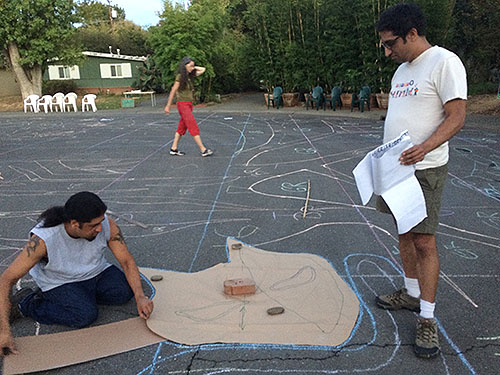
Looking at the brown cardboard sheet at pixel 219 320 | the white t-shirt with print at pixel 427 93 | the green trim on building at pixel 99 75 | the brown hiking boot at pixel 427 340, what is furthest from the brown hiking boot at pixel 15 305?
the green trim on building at pixel 99 75

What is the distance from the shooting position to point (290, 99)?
16031 mm

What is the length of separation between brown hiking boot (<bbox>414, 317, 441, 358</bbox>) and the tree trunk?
20.5m

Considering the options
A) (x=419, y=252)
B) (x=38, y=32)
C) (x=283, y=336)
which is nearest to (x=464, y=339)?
(x=419, y=252)

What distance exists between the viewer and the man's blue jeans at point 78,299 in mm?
2523

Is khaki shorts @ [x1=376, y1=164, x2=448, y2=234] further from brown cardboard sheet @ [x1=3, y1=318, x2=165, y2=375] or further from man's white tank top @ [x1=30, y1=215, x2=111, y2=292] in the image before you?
man's white tank top @ [x1=30, y1=215, x2=111, y2=292]

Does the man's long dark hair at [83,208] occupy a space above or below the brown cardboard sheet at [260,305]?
above

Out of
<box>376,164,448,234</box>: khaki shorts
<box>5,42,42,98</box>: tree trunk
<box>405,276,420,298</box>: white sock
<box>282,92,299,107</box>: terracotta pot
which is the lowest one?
<box>405,276,420,298</box>: white sock

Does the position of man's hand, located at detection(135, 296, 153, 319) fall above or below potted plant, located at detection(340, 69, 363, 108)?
below

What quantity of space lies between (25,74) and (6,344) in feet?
66.6

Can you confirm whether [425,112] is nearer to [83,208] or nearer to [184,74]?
[83,208]

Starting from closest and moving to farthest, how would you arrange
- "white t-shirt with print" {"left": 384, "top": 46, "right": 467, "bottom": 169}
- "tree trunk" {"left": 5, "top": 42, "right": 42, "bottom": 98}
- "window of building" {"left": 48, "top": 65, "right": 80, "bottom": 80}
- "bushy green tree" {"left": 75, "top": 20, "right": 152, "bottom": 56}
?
"white t-shirt with print" {"left": 384, "top": 46, "right": 467, "bottom": 169} < "tree trunk" {"left": 5, "top": 42, "right": 42, "bottom": 98} < "window of building" {"left": 48, "top": 65, "right": 80, "bottom": 80} < "bushy green tree" {"left": 75, "top": 20, "right": 152, "bottom": 56}

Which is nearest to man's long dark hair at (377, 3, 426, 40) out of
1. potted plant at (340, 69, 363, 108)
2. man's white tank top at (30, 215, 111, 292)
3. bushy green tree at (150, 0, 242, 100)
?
man's white tank top at (30, 215, 111, 292)

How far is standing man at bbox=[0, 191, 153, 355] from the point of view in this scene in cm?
234

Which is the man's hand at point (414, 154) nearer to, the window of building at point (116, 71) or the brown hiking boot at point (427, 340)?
the brown hiking boot at point (427, 340)
